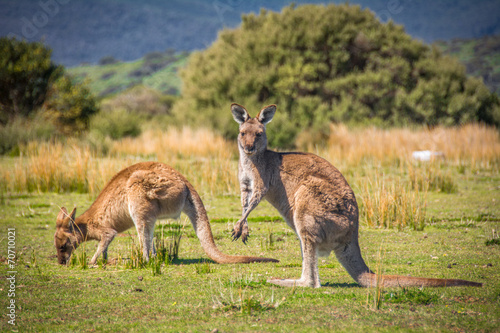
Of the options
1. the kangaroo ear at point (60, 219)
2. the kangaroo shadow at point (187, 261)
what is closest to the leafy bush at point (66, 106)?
the kangaroo ear at point (60, 219)

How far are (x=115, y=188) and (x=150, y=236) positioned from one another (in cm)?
86

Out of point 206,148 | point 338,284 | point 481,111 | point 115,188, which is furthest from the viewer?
point 481,111

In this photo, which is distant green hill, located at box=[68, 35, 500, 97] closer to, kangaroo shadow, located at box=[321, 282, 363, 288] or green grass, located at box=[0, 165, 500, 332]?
green grass, located at box=[0, 165, 500, 332]

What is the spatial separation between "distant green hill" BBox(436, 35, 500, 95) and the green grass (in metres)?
53.2

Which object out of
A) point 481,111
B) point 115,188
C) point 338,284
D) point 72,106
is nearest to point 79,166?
point 115,188

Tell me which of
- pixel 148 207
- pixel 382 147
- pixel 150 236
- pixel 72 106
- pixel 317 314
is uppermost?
pixel 72 106

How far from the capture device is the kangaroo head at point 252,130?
211 inches

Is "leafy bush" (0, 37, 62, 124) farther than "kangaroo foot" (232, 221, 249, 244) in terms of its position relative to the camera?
Yes

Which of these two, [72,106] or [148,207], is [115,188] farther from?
[72,106]

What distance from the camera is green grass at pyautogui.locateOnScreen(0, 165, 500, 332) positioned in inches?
153

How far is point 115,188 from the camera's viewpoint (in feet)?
19.9

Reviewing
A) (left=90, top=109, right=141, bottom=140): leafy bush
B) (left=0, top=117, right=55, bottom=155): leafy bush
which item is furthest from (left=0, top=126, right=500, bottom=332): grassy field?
(left=90, top=109, right=141, bottom=140): leafy bush

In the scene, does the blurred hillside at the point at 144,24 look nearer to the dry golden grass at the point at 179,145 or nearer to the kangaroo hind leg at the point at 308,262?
the dry golden grass at the point at 179,145

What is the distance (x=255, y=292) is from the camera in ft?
15.2
